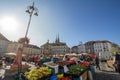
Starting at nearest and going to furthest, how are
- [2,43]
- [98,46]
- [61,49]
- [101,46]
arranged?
[2,43] < [101,46] < [98,46] < [61,49]

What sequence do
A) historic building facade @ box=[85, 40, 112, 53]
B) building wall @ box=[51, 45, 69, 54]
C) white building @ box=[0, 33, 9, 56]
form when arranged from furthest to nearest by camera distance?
building wall @ box=[51, 45, 69, 54], historic building facade @ box=[85, 40, 112, 53], white building @ box=[0, 33, 9, 56]

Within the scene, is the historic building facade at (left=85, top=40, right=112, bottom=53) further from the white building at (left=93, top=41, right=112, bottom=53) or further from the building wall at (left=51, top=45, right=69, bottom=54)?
the building wall at (left=51, top=45, right=69, bottom=54)

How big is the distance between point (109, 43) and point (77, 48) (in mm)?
29103

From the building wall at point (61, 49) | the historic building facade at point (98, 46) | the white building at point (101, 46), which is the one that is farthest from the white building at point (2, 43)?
the white building at point (101, 46)

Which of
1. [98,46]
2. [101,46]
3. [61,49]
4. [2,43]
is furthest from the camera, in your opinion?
[61,49]

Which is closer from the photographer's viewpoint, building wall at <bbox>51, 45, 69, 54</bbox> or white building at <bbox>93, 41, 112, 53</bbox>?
white building at <bbox>93, 41, 112, 53</bbox>

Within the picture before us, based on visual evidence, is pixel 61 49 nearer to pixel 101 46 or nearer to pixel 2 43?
pixel 101 46

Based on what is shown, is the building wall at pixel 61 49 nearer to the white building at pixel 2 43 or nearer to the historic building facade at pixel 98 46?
the historic building facade at pixel 98 46

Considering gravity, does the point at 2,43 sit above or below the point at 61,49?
above

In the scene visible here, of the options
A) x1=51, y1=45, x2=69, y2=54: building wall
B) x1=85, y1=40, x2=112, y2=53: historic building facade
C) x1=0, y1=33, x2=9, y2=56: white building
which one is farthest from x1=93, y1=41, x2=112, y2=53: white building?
x1=0, y1=33, x2=9, y2=56: white building

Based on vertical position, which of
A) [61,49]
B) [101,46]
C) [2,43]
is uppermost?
[101,46]

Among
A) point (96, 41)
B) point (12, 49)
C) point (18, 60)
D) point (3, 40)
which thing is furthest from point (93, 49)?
point (18, 60)

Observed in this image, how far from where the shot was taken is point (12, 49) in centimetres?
7194

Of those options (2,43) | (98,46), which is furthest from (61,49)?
(2,43)
